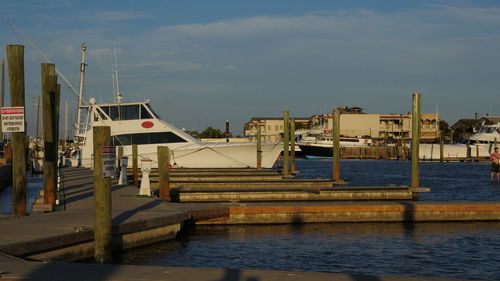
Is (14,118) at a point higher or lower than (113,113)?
lower

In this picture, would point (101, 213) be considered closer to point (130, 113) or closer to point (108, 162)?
point (108, 162)

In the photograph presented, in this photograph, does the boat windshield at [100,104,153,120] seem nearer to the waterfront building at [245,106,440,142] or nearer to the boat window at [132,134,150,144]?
the boat window at [132,134,150,144]

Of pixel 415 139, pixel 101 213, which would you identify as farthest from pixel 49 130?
pixel 415 139

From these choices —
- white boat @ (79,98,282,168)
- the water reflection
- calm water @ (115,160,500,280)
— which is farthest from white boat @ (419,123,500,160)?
the water reflection

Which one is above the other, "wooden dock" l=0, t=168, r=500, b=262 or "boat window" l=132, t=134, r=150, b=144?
"boat window" l=132, t=134, r=150, b=144

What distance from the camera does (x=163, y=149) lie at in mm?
21453

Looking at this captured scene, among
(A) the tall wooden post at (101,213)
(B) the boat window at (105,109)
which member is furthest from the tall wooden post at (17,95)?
(B) the boat window at (105,109)

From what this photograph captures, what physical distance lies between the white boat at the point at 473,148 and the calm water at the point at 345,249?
70.1 m

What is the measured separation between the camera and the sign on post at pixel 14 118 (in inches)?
554

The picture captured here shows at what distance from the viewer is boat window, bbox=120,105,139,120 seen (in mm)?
41344

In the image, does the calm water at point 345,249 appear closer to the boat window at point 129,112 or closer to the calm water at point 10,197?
the calm water at point 10,197

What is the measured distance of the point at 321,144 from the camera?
9794cm

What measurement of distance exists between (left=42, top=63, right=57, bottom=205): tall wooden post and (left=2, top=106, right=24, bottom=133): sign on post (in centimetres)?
330

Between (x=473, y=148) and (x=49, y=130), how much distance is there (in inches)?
3003
